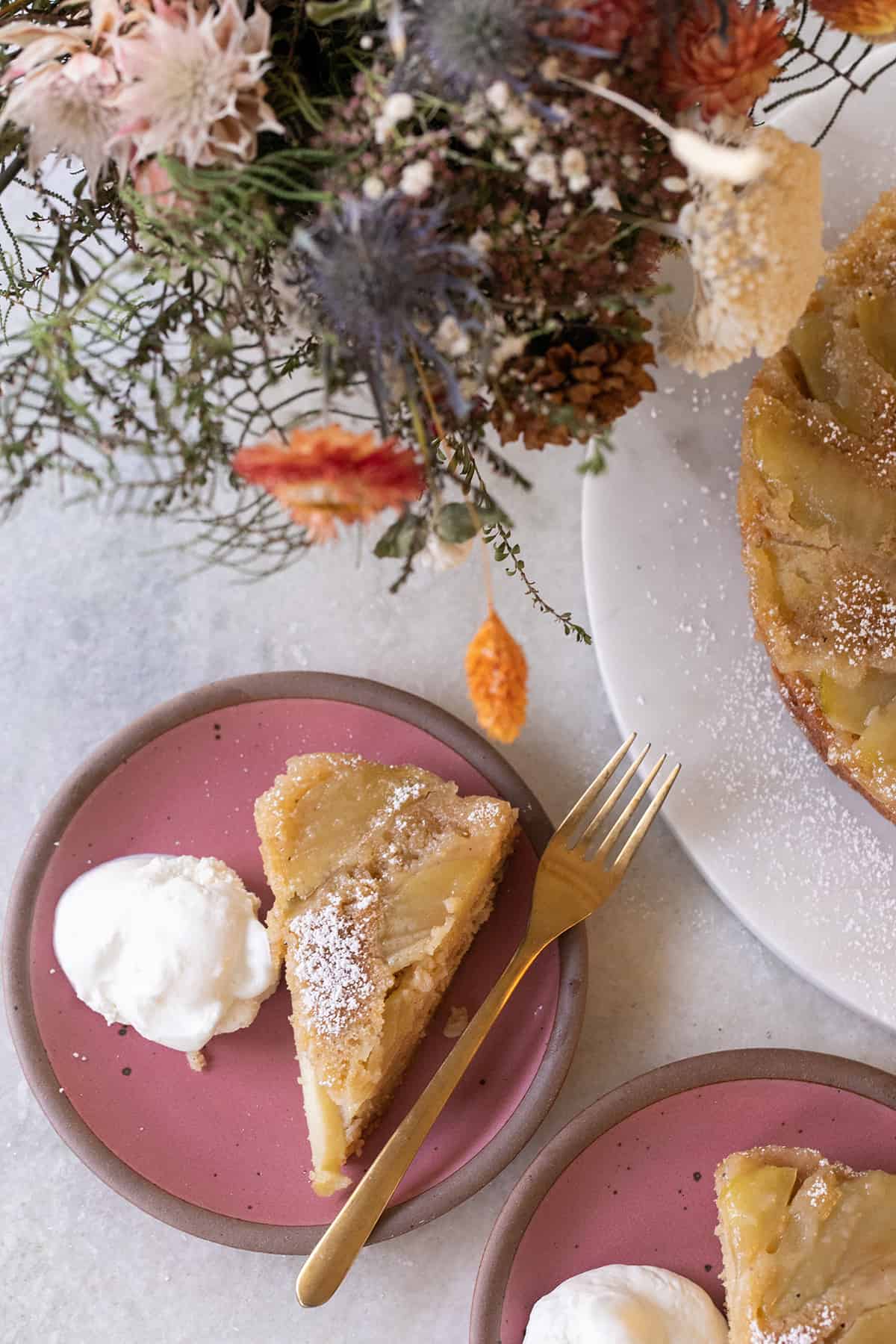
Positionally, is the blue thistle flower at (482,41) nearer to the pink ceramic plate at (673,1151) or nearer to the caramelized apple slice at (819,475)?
the caramelized apple slice at (819,475)

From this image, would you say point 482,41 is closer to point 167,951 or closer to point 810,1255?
point 167,951

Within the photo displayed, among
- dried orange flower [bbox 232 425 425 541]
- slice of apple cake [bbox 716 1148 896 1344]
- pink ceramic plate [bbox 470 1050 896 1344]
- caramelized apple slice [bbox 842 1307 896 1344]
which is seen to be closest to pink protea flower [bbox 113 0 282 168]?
dried orange flower [bbox 232 425 425 541]

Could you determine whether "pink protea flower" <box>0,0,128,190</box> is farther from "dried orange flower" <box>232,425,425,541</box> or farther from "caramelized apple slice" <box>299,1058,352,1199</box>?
"caramelized apple slice" <box>299,1058,352,1199</box>

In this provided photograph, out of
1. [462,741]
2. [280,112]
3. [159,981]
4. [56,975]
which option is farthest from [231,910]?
[280,112]

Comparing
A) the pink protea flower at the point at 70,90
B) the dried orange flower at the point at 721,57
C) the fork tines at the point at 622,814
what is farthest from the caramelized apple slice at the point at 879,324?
the pink protea flower at the point at 70,90

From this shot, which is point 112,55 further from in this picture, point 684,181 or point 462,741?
point 462,741

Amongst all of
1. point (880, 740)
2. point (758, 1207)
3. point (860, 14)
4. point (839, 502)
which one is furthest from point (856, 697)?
point (860, 14)
